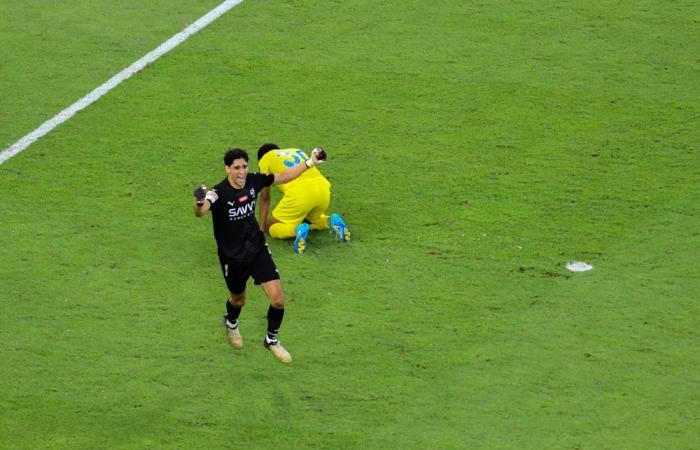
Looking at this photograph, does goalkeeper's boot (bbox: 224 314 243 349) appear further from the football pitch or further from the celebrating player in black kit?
the celebrating player in black kit

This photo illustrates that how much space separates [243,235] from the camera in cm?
1258

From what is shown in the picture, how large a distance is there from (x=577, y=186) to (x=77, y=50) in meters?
7.43

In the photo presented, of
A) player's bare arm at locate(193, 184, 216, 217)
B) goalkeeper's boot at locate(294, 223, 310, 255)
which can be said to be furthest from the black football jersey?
goalkeeper's boot at locate(294, 223, 310, 255)

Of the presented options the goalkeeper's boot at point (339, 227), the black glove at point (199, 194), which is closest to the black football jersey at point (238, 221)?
the black glove at point (199, 194)

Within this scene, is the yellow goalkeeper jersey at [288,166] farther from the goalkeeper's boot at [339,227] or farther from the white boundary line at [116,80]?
the white boundary line at [116,80]

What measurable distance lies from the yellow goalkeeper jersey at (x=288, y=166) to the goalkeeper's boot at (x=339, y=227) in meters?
0.43

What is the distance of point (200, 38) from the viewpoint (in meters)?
19.1

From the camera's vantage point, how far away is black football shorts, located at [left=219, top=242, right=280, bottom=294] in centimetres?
1257

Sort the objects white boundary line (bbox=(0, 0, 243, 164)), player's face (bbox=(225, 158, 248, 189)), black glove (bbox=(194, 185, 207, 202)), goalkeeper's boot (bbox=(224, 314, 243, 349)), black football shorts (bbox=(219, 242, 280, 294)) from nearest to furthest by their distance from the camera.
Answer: black glove (bbox=(194, 185, 207, 202))
player's face (bbox=(225, 158, 248, 189))
black football shorts (bbox=(219, 242, 280, 294))
goalkeeper's boot (bbox=(224, 314, 243, 349))
white boundary line (bbox=(0, 0, 243, 164))

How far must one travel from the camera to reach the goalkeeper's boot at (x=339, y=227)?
1447 cm

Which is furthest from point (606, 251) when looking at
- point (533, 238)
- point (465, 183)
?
point (465, 183)

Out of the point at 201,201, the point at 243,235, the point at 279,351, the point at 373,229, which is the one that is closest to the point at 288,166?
the point at 373,229

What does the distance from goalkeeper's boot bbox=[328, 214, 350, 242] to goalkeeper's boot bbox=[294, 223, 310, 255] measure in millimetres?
278

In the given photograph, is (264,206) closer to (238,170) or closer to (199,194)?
(238,170)
